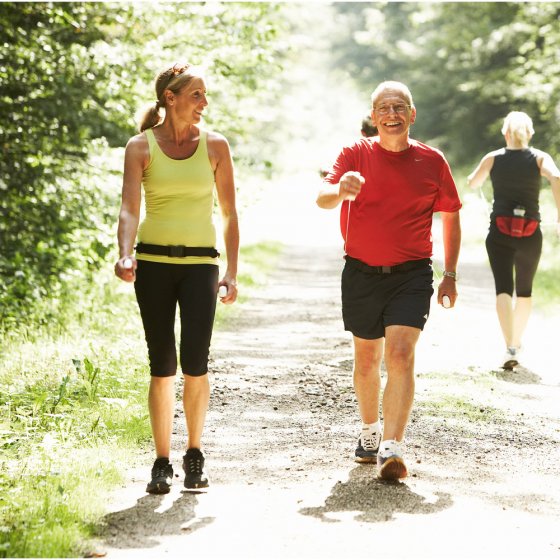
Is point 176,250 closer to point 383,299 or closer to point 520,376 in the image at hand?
point 383,299

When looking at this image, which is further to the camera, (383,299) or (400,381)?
(383,299)

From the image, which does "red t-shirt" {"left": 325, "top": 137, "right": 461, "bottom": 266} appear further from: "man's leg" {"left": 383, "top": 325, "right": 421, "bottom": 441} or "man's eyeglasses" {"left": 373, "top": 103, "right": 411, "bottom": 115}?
"man's leg" {"left": 383, "top": 325, "right": 421, "bottom": 441}

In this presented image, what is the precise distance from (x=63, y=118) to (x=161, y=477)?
780 centimetres

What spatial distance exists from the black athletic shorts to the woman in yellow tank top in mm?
779

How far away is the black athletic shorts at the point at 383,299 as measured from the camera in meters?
5.57

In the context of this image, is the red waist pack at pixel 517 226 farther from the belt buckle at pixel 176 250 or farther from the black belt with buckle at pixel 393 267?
the belt buckle at pixel 176 250

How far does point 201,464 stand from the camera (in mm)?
5422

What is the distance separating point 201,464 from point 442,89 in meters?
30.8

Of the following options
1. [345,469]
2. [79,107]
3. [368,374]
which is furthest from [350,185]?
[79,107]

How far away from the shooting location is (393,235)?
558cm

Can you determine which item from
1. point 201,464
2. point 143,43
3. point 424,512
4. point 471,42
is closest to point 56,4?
point 143,43

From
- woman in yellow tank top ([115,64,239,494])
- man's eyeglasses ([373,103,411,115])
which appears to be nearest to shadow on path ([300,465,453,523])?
woman in yellow tank top ([115,64,239,494])

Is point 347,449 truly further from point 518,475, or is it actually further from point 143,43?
point 143,43

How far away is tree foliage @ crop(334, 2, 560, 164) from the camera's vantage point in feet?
75.7
